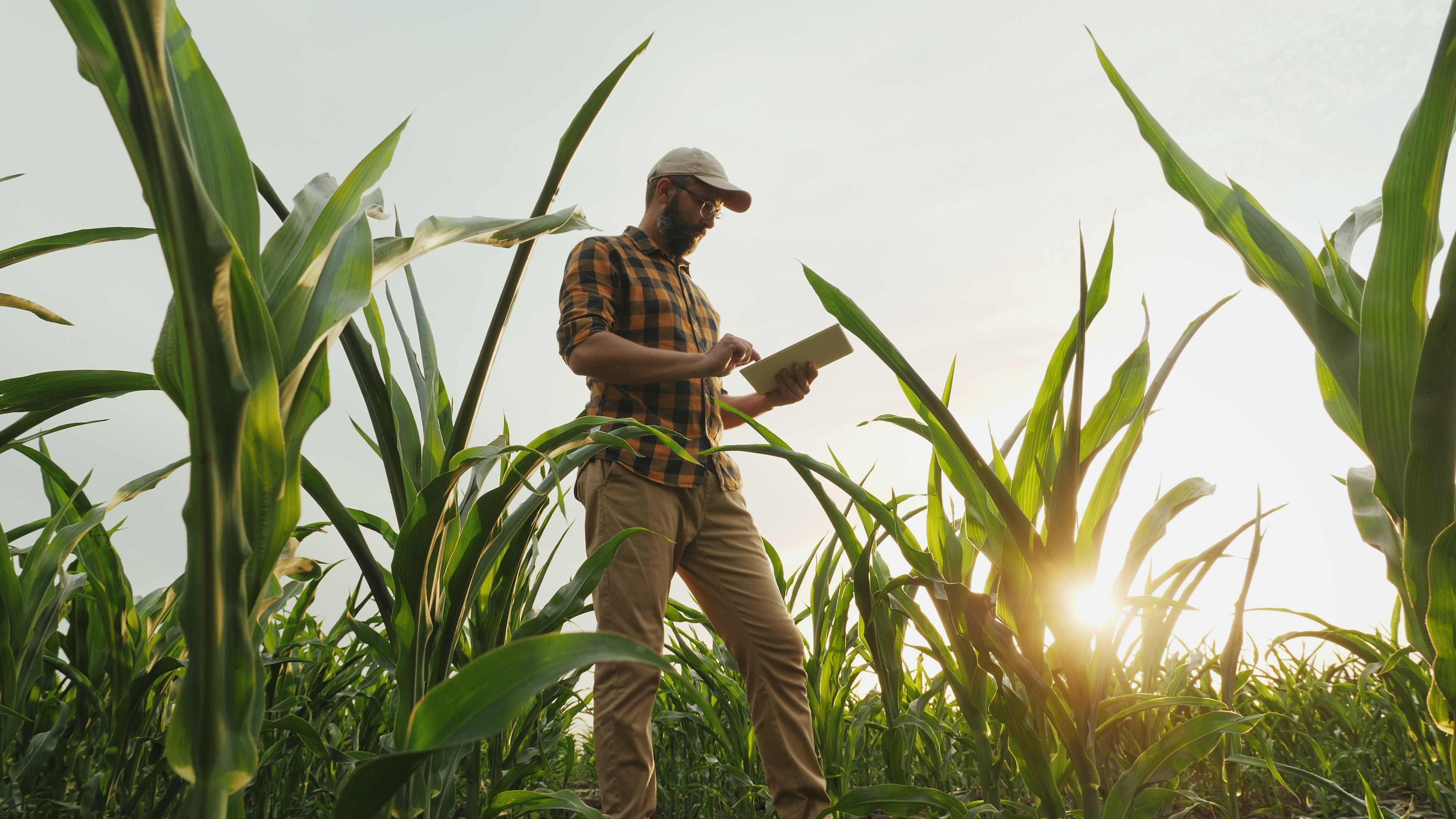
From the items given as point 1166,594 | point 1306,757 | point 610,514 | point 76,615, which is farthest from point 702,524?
point 1306,757

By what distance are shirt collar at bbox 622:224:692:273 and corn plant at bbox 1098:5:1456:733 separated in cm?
117

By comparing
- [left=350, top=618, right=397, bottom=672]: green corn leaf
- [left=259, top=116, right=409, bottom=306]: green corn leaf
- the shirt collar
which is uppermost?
the shirt collar

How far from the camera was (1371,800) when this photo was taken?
2.14 ft

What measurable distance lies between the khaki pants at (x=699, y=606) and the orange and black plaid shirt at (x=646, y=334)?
1.7 inches

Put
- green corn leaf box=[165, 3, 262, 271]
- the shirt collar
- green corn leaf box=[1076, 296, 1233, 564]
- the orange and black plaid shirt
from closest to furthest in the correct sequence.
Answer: green corn leaf box=[165, 3, 262, 271] < green corn leaf box=[1076, 296, 1233, 564] < the orange and black plaid shirt < the shirt collar

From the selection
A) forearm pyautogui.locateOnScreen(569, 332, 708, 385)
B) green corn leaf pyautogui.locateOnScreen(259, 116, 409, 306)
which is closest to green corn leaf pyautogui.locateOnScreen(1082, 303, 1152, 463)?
green corn leaf pyautogui.locateOnScreen(259, 116, 409, 306)

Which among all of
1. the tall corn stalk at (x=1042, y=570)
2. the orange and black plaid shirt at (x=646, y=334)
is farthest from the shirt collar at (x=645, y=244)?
the tall corn stalk at (x=1042, y=570)

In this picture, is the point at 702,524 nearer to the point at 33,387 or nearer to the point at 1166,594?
the point at 1166,594

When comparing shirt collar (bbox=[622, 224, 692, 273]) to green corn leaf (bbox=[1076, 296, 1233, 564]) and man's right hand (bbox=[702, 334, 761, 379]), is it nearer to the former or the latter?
man's right hand (bbox=[702, 334, 761, 379])

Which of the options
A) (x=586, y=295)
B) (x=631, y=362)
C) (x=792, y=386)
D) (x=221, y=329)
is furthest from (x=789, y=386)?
(x=221, y=329)

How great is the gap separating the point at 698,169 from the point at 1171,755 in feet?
4.75

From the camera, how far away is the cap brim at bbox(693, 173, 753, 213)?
169 centimetres

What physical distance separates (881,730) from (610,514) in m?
0.70

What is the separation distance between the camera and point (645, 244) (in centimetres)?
166
